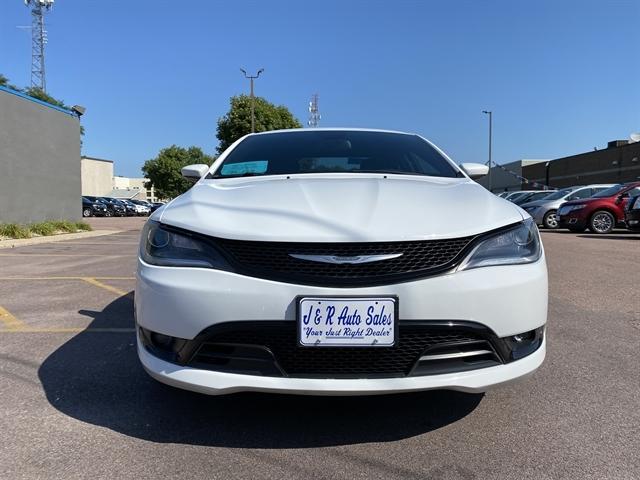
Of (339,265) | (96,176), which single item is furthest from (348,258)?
(96,176)

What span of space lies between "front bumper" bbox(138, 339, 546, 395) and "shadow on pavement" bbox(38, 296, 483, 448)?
0.35 metres

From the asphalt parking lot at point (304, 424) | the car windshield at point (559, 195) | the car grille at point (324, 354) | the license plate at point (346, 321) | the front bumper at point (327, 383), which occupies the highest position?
the car windshield at point (559, 195)

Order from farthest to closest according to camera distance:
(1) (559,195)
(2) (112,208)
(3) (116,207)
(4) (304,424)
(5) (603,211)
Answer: (3) (116,207) → (2) (112,208) → (1) (559,195) → (5) (603,211) → (4) (304,424)

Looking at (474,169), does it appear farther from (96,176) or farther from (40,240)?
(96,176)

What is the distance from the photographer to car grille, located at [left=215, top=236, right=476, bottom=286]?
2.11m

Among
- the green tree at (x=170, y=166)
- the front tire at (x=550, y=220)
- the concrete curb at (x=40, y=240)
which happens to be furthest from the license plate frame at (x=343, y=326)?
the green tree at (x=170, y=166)

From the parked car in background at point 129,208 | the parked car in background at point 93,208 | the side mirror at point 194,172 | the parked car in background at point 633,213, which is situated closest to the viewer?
the side mirror at point 194,172

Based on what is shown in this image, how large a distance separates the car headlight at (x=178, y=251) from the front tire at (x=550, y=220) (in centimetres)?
1708

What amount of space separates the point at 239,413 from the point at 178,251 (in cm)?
90

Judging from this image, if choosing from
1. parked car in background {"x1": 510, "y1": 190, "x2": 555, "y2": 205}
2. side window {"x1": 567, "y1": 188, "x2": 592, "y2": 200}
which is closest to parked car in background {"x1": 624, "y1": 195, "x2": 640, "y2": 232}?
side window {"x1": 567, "y1": 188, "x2": 592, "y2": 200}

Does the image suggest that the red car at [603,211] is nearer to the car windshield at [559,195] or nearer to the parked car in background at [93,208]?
the car windshield at [559,195]

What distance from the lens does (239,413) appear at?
2621mm

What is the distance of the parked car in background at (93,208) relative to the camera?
→ 37062 millimetres

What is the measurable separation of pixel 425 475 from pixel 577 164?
150ft
